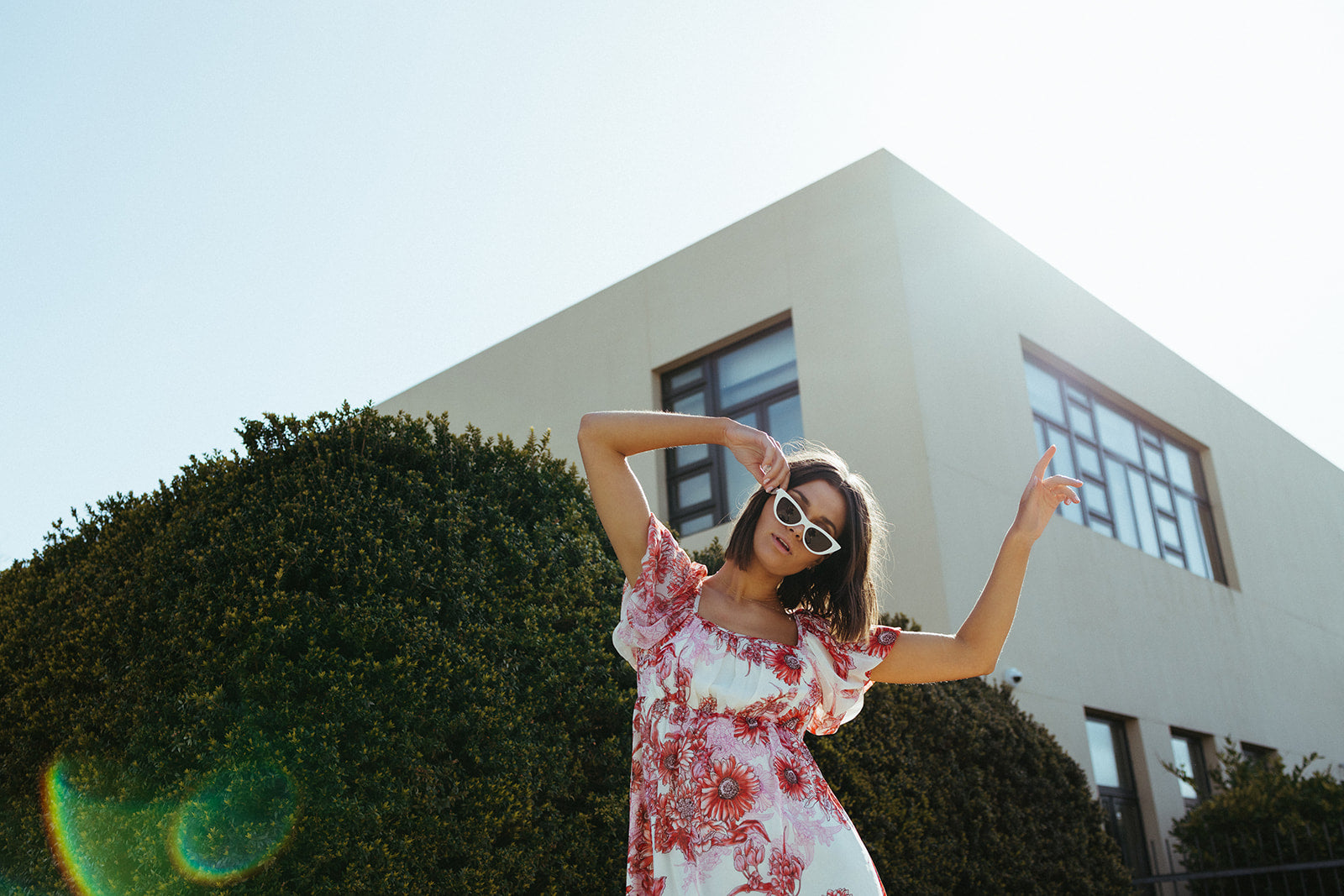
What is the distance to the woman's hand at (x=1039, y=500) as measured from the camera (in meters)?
2.69

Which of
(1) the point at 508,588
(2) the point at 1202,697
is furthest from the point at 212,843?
(2) the point at 1202,697

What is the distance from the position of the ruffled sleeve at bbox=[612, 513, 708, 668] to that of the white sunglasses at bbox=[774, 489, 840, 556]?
24 cm

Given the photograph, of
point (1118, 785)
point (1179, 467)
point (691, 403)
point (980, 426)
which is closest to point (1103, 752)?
point (1118, 785)

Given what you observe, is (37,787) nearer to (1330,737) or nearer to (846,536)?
(846,536)

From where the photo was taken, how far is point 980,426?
9.50 meters

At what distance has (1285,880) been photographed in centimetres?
848

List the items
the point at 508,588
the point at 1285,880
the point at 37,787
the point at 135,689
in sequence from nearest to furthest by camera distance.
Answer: the point at 135,689
the point at 37,787
the point at 508,588
the point at 1285,880

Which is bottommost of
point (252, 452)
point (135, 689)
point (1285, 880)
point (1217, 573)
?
point (1285, 880)

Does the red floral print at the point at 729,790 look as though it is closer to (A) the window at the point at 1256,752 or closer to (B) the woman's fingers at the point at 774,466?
(B) the woman's fingers at the point at 774,466

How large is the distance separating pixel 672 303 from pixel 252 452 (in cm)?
733

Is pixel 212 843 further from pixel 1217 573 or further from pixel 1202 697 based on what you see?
pixel 1217 573

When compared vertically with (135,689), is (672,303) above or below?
above

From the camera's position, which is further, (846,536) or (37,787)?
(37,787)

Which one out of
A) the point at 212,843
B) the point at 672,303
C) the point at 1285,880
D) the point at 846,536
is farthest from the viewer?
the point at 672,303
